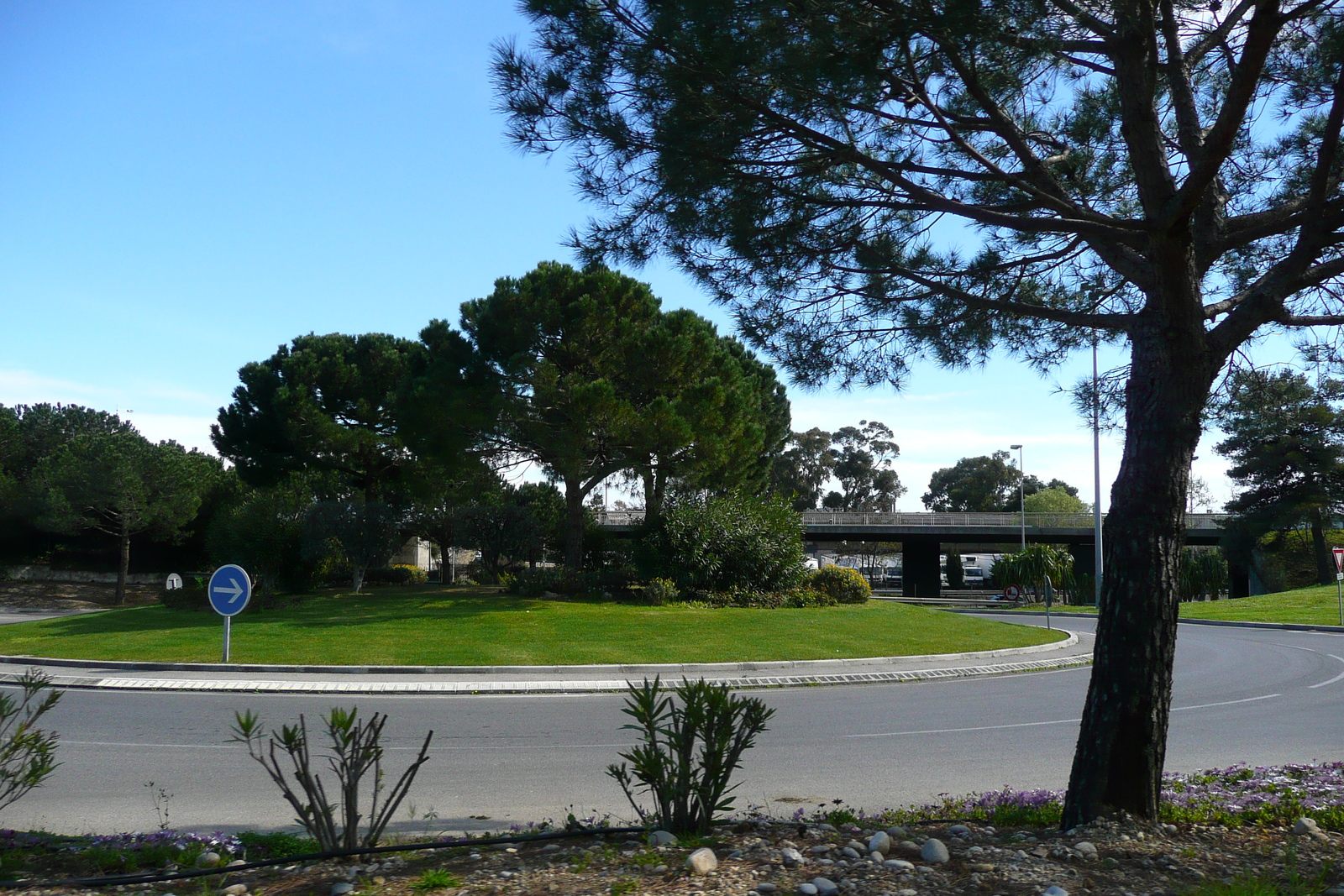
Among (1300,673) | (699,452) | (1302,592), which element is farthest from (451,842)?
(1302,592)

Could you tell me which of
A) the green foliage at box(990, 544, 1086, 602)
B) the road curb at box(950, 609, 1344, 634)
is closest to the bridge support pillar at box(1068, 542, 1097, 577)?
the green foliage at box(990, 544, 1086, 602)

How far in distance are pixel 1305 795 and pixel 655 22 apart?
6.44 m

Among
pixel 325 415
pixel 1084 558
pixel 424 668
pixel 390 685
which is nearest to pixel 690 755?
pixel 390 685

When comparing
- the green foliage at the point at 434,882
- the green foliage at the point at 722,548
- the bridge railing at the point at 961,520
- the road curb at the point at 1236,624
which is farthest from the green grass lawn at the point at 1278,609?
the green foliage at the point at 434,882

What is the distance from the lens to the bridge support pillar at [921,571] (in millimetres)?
57344

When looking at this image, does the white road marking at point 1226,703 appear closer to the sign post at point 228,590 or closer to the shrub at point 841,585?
the sign post at point 228,590

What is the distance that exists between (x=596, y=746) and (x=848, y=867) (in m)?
5.48

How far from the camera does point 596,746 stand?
9273 mm

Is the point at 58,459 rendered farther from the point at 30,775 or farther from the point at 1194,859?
the point at 1194,859

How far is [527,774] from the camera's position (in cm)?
788

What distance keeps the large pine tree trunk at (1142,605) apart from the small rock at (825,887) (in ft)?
6.13

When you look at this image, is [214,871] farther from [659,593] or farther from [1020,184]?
[659,593]

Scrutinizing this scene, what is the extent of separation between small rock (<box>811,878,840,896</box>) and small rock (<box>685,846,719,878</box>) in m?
0.44

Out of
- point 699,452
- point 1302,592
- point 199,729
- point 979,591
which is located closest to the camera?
point 199,729
